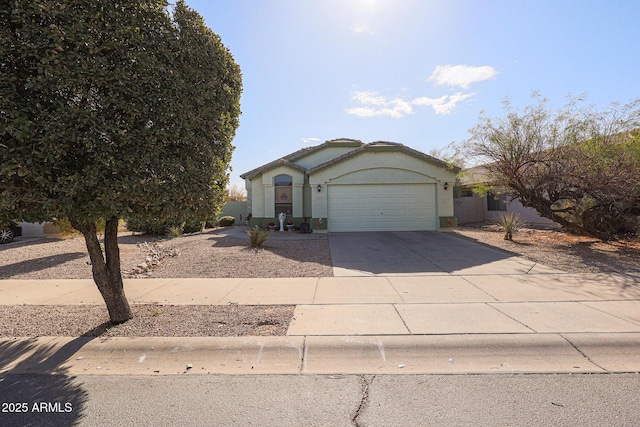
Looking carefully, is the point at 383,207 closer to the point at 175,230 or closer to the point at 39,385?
the point at 175,230

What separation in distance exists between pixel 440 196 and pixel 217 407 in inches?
604

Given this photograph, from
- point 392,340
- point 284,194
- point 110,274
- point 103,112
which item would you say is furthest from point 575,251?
point 284,194

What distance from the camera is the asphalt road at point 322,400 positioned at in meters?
2.73

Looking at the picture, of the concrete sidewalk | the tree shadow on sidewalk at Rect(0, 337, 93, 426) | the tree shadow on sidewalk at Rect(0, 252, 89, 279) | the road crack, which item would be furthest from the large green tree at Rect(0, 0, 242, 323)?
the tree shadow on sidewalk at Rect(0, 252, 89, 279)

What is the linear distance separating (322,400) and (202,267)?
6685 mm

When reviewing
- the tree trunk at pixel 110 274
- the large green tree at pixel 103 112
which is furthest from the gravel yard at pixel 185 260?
the large green tree at pixel 103 112

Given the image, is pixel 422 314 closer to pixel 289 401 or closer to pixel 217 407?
pixel 289 401

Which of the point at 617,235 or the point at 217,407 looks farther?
the point at 617,235

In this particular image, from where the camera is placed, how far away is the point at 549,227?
59.7 ft

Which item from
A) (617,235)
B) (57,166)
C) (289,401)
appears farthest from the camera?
(617,235)

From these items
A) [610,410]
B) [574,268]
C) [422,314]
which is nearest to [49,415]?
A: [422,314]

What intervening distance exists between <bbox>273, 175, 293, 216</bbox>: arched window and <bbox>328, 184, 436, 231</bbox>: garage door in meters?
3.01

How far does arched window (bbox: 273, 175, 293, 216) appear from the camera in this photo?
18.4m

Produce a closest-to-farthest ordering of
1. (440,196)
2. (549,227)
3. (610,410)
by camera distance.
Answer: (610,410) → (440,196) → (549,227)
